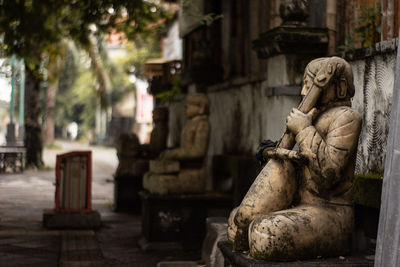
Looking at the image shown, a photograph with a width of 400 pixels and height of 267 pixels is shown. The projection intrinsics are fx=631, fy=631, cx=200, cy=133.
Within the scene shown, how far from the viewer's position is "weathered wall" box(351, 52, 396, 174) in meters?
5.35

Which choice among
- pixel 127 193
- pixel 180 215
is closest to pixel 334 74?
pixel 180 215

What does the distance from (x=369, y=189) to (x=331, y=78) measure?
127cm

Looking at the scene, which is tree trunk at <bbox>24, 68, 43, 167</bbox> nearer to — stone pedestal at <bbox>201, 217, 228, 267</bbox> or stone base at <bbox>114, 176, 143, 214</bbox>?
stone base at <bbox>114, 176, 143, 214</bbox>

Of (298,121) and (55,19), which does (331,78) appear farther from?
(55,19)

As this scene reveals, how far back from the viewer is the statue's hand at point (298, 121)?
4.40 m

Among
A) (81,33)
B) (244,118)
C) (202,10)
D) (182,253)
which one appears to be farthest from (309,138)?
(81,33)

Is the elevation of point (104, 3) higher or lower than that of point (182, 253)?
higher

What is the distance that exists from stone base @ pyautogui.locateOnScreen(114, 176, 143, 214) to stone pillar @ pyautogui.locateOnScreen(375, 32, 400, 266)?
31.0ft

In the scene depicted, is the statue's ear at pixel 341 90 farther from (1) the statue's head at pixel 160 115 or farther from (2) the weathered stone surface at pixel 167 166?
(1) the statue's head at pixel 160 115

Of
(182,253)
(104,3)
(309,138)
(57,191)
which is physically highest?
(104,3)

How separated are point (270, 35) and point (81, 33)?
24.0 ft

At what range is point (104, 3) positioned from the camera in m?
10.5

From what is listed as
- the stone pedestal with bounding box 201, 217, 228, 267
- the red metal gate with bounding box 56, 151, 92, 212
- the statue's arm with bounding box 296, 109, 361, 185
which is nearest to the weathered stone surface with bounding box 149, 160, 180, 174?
the stone pedestal with bounding box 201, 217, 228, 267

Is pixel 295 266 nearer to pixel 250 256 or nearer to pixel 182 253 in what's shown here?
pixel 250 256
